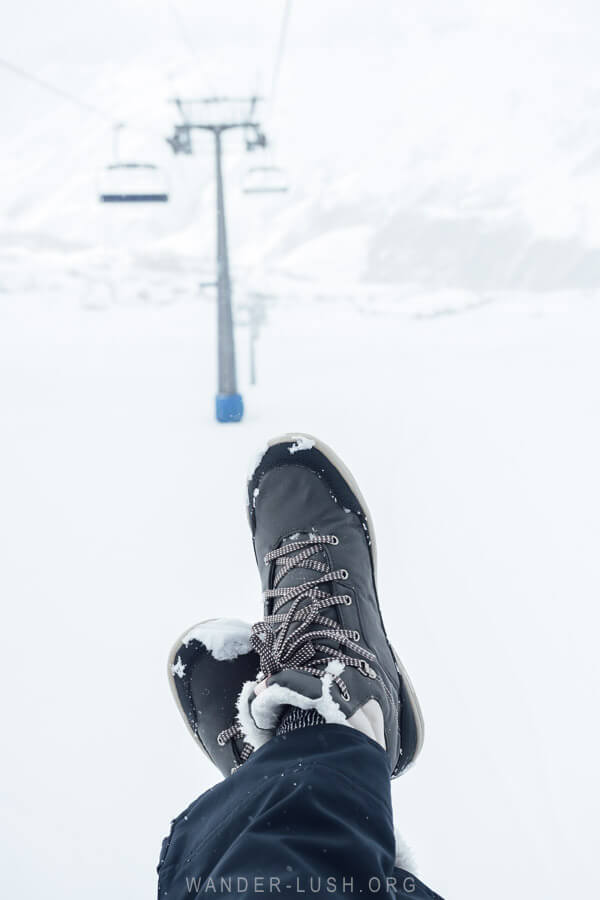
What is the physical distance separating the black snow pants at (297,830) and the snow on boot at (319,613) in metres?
0.03

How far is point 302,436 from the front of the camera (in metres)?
0.87

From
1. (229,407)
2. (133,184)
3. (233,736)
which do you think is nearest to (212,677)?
(233,736)

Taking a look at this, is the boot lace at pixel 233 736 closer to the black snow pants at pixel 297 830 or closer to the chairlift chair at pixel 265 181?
the black snow pants at pixel 297 830

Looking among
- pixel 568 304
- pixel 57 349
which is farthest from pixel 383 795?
pixel 568 304

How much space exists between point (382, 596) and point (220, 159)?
4.72 ft

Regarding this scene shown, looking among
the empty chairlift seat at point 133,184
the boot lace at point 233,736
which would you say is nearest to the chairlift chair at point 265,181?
the empty chairlift seat at point 133,184

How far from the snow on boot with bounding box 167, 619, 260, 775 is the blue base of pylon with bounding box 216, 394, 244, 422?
44.6 inches

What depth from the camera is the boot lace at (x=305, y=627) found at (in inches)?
21.5

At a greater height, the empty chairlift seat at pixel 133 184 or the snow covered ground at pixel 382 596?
the empty chairlift seat at pixel 133 184

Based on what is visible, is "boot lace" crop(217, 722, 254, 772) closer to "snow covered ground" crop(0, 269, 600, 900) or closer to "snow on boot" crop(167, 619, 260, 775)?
"snow on boot" crop(167, 619, 260, 775)

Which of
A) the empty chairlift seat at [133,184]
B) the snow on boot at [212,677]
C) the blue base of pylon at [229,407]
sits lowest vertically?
the snow on boot at [212,677]

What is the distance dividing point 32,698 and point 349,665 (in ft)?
1.44

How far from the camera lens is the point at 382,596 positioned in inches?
36.2

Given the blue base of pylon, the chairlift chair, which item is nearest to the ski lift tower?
the blue base of pylon
